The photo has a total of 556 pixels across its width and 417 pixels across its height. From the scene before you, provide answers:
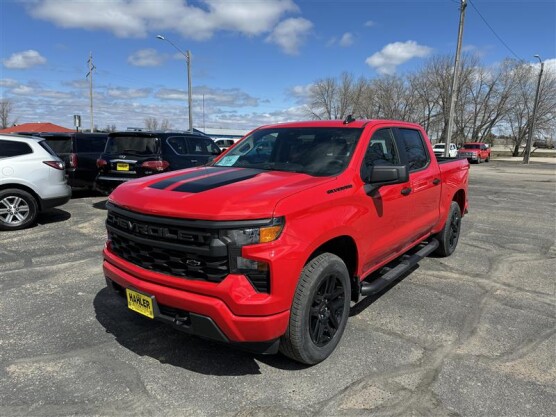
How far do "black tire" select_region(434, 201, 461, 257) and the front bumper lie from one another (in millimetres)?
3797

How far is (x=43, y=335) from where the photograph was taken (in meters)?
3.60

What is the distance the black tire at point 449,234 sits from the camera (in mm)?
5813

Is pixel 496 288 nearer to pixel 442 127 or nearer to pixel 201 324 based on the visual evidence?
pixel 201 324

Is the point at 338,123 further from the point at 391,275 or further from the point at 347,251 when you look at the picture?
the point at 391,275

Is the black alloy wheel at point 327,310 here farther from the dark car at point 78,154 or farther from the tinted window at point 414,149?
the dark car at point 78,154

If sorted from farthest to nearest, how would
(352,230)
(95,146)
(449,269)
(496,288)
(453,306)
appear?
(95,146), (449,269), (496,288), (453,306), (352,230)

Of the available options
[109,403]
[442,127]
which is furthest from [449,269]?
[442,127]

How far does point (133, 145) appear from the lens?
29.1ft

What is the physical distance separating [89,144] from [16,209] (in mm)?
4103

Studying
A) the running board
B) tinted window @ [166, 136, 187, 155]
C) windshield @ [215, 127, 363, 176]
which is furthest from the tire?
the running board

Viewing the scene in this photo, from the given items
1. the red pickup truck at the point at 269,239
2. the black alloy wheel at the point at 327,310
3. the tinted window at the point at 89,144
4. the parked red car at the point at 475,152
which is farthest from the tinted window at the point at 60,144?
the parked red car at the point at 475,152

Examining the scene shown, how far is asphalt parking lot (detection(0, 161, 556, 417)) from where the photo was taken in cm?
274

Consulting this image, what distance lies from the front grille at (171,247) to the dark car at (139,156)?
18.4ft

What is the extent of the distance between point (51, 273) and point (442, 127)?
193 feet
